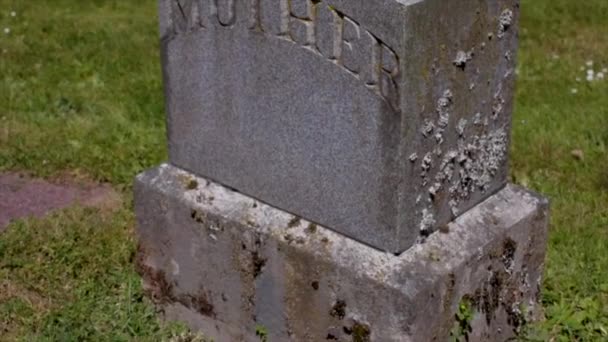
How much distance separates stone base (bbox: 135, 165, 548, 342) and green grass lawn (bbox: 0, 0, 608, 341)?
226 millimetres

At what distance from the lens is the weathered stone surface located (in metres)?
3.26

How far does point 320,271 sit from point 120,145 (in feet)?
8.18

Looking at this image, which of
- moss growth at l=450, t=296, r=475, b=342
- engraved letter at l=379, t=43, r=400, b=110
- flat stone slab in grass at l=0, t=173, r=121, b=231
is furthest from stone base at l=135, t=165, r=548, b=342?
flat stone slab in grass at l=0, t=173, r=121, b=231

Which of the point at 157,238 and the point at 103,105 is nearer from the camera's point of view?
the point at 157,238

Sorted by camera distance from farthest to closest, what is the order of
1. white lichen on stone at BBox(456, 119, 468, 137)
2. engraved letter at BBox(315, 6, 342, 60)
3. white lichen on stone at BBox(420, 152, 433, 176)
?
white lichen on stone at BBox(456, 119, 468, 137), white lichen on stone at BBox(420, 152, 433, 176), engraved letter at BBox(315, 6, 342, 60)

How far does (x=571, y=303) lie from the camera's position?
4.19 metres

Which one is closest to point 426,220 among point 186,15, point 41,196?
point 186,15

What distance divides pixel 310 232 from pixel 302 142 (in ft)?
1.00

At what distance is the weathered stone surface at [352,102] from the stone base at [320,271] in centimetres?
8

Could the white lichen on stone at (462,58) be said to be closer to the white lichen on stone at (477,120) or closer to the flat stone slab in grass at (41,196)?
the white lichen on stone at (477,120)

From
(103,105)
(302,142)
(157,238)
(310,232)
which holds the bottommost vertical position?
(103,105)

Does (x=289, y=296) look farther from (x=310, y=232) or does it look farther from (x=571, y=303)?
(x=571, y=303)

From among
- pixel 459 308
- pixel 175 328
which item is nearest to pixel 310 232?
pixel 459 308

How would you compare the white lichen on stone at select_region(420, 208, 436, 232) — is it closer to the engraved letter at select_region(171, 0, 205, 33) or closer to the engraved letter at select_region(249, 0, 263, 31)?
the engraved letter at select_region(249, 0, 263, 31)
